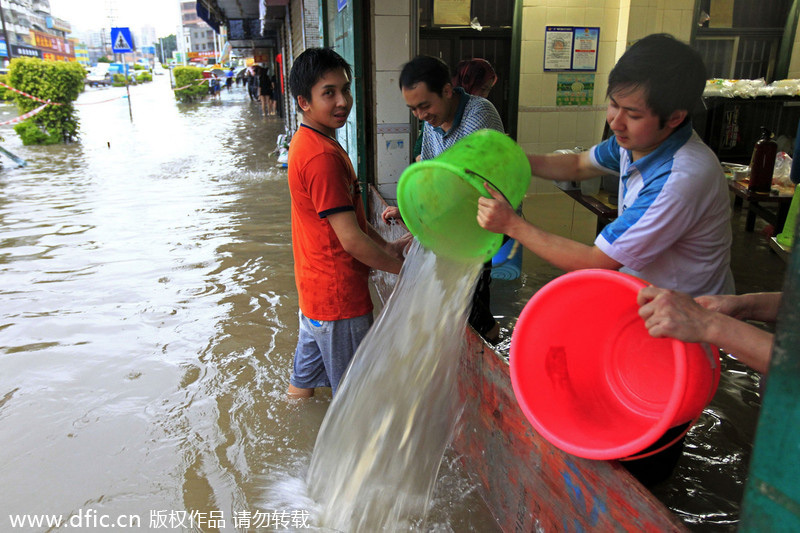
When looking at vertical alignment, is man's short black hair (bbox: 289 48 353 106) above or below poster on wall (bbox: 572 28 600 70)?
below

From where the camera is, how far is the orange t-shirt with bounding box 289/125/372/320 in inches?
87.7

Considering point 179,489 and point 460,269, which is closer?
point 460,269

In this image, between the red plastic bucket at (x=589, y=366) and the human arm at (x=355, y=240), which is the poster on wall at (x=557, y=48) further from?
the red plastic bucket at (x=589, y=366)

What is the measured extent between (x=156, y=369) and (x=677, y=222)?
322 cm

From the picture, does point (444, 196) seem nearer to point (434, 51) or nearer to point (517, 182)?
point (517, 182)

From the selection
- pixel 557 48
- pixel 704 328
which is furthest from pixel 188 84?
pixel 704 328

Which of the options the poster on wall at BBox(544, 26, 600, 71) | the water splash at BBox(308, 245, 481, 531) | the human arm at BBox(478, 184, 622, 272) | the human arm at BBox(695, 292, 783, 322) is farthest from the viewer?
the poster on wall at BBox(544, 26, 600, 71)

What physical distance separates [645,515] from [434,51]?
6.15 m

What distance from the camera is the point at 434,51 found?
6555mm

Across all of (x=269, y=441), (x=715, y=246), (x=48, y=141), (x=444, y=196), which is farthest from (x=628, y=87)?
(x=48, y=141)

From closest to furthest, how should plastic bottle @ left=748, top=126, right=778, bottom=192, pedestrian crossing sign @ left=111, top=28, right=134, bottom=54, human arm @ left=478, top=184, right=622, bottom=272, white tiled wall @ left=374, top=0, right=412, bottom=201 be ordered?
human arm @ left=478, top=184, right=622, bottom=272, plastic bottle @ left=748, top=126, right=778, bottom=192, white tiled wall @ left=374, top=0, right=412, bottom=201, pedestrian crossing sign @ left=111, top=28, right=134, bottom=54

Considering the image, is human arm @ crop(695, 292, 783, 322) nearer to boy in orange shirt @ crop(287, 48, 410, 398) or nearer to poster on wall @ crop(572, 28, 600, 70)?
boy in orange shirt @ crop(287, 48, 410, 398)

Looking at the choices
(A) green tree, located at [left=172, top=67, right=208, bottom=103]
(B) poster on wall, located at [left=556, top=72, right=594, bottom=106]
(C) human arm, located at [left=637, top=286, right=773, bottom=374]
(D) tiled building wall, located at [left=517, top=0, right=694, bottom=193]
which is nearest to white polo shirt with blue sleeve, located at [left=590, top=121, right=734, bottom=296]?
(C) human arm, located at [left=637, top=286, right=773, bottom=374]

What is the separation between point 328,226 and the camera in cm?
237
